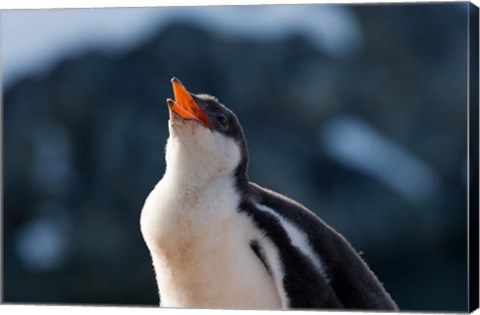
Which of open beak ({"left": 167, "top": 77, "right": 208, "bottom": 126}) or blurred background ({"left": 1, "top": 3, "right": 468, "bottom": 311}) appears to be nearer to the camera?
open beak ({"left": 167, "top": 77, "right": 208, "bottom": 126})

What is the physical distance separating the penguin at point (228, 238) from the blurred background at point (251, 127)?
414mm

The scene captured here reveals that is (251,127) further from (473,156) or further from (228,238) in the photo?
(473,156)

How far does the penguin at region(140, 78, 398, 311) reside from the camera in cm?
502

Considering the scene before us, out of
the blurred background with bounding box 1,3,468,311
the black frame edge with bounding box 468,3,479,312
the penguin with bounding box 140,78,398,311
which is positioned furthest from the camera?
the blurred background with bounding box 1,3,468,311

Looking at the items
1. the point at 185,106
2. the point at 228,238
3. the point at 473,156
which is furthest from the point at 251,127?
the point at 473,156

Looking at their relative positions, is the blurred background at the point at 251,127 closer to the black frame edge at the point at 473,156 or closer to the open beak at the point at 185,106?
the black frame edge at the point at 473,156

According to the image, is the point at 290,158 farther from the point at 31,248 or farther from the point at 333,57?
the point at 31,248

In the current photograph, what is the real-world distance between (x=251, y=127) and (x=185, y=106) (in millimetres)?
585

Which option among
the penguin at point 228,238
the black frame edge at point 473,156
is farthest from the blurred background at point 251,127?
the penguin at point 228,238

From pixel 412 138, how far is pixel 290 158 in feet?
1.93

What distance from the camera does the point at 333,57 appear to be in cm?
557

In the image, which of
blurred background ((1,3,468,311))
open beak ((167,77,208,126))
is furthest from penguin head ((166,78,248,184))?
blurred background ((1,3,468,311))

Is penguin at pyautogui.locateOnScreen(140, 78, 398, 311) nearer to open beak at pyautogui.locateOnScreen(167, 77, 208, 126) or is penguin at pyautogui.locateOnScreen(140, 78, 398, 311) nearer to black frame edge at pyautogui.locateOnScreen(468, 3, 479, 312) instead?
open beak at pyautogui.locateOnScreen(167, 77, 208, 126)

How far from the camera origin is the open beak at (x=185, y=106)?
16.6ft
